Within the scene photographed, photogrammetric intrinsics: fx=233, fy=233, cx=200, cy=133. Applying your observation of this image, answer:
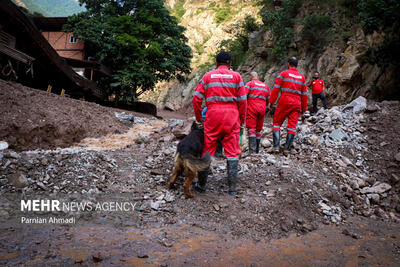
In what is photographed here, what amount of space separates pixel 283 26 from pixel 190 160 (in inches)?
642

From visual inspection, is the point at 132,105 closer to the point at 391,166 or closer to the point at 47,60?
the point at 47,60

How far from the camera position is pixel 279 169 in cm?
425

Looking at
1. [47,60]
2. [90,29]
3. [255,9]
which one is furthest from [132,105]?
[255,9]

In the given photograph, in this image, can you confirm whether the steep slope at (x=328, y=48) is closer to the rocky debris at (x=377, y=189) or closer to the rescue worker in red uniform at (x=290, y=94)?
the rescue worker in red uniform at (x=290, y=94)

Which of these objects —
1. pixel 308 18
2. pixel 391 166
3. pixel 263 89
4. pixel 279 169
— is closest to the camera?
pixel 279 169

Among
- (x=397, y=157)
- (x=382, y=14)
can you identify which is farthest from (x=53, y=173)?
(x=382, y=14)

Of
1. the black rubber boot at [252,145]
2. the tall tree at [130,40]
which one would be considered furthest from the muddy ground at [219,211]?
the tall tree at [130,40]

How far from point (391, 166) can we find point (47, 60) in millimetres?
15200

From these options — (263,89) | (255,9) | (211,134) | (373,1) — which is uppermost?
(255,9)

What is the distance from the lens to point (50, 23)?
2091 centimetres

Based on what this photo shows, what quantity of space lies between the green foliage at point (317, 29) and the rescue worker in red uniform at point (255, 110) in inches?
435

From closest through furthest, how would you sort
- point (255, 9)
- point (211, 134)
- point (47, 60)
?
1. point (211, 134)
2. point (47, 60)
3. point (255, 9)

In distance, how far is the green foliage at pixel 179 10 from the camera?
1701 inches

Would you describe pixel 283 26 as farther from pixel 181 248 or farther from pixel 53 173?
pixel 181 248
